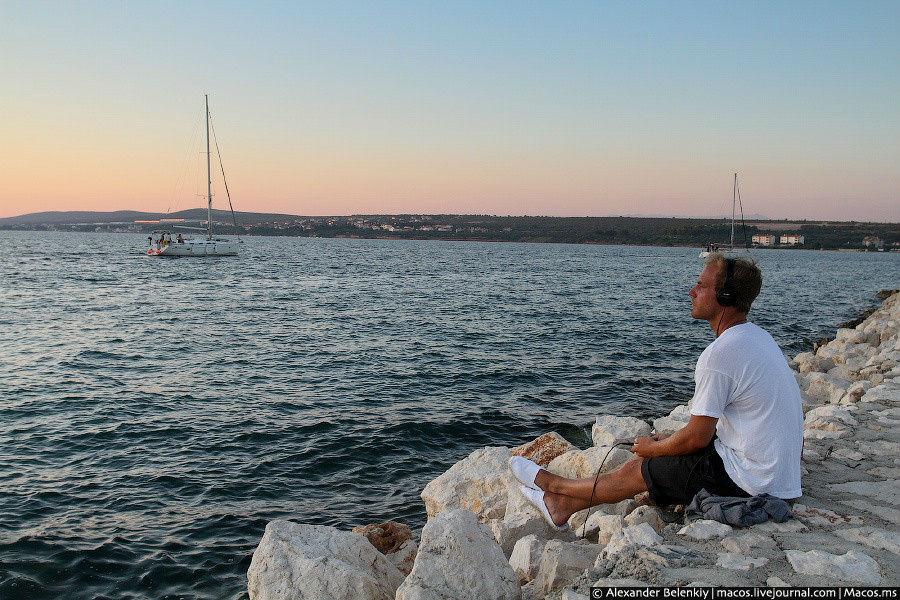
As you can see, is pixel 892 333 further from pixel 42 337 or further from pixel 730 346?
pixel 42 337

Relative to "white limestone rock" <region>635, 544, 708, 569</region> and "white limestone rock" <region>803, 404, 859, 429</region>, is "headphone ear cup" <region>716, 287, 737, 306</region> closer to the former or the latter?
→ "white limestone rock" <region>635, 544, 708, 569</region>

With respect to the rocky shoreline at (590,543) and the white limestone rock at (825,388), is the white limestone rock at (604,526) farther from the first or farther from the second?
the white limestone rock at (825,388)

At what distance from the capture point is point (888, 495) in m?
4.27

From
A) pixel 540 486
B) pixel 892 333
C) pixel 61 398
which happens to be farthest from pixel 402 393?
pixel 892 333

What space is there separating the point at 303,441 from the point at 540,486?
5.09m

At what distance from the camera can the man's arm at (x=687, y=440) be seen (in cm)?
367

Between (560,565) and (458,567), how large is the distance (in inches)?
24.2

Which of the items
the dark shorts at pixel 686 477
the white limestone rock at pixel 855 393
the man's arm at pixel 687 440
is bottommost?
the white limestone rock at pixel 855 393

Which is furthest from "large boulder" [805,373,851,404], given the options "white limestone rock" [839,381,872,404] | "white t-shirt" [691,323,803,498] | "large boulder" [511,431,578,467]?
"white t-shirt" [691,323,803,498]

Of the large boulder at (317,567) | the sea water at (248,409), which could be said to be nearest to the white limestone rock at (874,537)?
the large boulder at (317,567)

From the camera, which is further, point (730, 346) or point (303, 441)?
point (303, 441)

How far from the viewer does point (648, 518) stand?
4.18 m

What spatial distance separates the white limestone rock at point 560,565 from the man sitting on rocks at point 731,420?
1.79ft

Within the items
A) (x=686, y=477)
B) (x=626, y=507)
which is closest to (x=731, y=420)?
(x=686, y=477)
